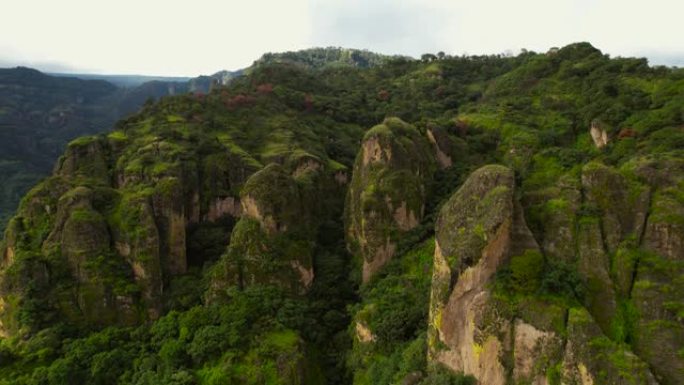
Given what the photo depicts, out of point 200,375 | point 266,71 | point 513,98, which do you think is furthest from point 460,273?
point 266,71

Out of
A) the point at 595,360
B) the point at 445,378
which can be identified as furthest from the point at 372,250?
the point at 595,360

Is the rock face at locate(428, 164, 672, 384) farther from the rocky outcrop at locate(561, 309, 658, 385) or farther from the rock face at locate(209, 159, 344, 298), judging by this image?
the rock face at locate(209, 159, 344, 298)

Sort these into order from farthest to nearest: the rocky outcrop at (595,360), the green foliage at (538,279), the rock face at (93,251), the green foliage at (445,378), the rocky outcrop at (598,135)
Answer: the rocky outcrop at (598,135)
the rock face at (93,251)
the green foliage at (445,378)
the green foliage at (538,279)
the rocky outcrop at (595,360)

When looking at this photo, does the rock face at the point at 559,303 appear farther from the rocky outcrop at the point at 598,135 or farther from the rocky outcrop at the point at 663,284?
the rocky outcrop at the point at 598,135

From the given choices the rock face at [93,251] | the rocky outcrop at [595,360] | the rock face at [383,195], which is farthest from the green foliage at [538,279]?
the rock face at [93,251]

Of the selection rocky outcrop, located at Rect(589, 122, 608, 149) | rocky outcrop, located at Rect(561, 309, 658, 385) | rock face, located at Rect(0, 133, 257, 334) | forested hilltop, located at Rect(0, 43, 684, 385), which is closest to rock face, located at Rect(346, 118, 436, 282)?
forested hilltop, located at Rect(0, 43, 684, 385)
